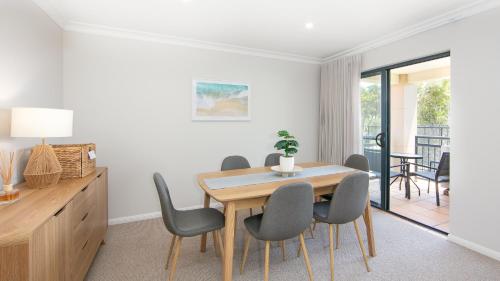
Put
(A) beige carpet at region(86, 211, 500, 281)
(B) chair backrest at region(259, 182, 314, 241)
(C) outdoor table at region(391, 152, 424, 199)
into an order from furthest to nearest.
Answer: (C) outdoor table at region(391, 152, 424, 199)
(A) beige carpet at region(86, 211, 500, 281)
(B) chair backrest at region(259, 182, 314, 241)

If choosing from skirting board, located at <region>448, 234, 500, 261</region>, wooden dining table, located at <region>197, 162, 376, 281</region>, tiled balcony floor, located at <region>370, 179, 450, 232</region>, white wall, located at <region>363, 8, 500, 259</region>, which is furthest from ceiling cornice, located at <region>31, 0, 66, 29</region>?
skirting board, located at <region>448, 234, 500, 261</region>

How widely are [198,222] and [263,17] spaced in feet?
7.49

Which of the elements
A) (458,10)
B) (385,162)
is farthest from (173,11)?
(385,162)

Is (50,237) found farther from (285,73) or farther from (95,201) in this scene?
(285,73)

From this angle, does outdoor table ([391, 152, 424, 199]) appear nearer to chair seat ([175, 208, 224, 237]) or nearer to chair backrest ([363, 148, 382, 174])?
chair backrest ([363, 148, 382, 174])

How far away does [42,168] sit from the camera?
1785 millimetres

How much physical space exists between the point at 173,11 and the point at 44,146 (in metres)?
1.78

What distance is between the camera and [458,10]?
8.20ft

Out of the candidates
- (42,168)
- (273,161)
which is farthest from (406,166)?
(42,168)

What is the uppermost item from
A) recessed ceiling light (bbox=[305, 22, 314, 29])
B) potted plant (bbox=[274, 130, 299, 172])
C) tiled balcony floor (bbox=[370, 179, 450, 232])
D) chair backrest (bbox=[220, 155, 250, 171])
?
recessed ceiling light (bbox=[305, 22, 314, 29])

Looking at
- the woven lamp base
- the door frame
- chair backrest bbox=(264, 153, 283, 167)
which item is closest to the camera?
the woven lamp base

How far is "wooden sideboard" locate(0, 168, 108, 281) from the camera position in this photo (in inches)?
41.8

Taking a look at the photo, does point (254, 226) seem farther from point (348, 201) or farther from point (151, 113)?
point (151, 113)

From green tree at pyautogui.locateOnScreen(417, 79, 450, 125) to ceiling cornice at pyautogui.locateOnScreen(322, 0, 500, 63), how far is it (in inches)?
102
